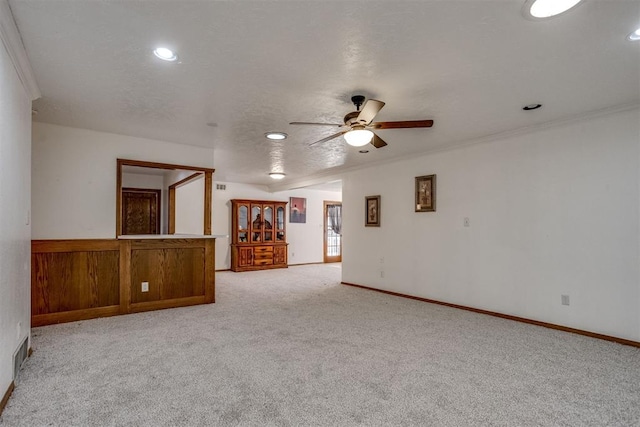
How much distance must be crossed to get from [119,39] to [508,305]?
14.8 ft

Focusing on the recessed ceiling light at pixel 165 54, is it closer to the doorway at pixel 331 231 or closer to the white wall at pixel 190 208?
the white wall at pixel 190 208

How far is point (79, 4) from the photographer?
5.65ft

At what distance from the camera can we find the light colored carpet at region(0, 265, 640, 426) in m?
1.87

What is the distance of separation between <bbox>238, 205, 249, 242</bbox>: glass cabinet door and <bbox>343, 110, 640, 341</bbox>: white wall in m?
4.07

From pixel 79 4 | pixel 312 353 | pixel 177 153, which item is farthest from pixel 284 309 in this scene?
pixel 79 4

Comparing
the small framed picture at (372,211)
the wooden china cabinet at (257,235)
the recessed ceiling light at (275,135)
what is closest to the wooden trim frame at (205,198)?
the recessed ceiling light at (275,135)

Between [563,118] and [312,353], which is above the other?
[563,118]

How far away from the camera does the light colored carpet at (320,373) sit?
1.87 metres

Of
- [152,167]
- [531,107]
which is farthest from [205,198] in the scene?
[531,107]

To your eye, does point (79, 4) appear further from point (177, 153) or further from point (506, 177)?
point (506, 177)

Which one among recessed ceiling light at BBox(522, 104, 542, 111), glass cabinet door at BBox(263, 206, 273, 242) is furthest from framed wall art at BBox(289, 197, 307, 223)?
recessed ceiling light at BBox(522, 104, 542, 111)

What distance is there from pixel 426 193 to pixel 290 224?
4.83m

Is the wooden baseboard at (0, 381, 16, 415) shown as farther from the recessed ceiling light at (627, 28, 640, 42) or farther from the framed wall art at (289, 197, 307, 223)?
the framed wall art at (289, 197, 307, 223)

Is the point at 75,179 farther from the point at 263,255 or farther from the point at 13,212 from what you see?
the point at 263,255
